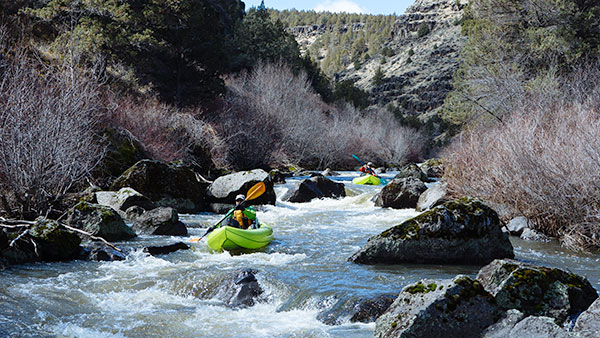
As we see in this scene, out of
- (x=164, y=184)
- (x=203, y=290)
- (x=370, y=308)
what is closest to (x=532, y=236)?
(x=370, y=308)

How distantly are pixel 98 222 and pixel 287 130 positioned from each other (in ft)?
66.8

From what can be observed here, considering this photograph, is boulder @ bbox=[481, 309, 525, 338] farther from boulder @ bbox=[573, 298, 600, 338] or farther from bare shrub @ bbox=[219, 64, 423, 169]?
bare shrub @ bbox=[219, 64, 423, 169]

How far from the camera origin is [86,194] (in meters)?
12.9

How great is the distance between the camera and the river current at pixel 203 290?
5859 mm

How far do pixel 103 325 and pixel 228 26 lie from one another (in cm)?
4402

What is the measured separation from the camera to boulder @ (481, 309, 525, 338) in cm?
464

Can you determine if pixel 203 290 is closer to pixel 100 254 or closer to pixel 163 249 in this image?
pixel 163 249

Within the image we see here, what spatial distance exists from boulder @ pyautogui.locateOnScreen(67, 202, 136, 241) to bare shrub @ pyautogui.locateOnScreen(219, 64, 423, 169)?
1257cm

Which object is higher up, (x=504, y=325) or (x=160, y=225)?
(x=504, y=325)

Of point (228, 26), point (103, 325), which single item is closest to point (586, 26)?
point (103, 325)

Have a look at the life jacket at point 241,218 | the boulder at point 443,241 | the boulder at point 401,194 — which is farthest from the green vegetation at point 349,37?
the boulder at point 443,241

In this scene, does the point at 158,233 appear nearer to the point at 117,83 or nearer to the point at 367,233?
the point at 367,233

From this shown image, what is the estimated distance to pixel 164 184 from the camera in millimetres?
14906

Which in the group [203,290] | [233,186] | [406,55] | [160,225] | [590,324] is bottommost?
[203,290]
